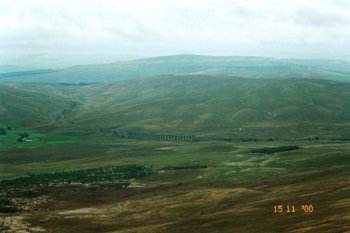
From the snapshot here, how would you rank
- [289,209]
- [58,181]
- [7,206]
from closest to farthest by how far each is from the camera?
[289,209] < [7,206] < [58,181]

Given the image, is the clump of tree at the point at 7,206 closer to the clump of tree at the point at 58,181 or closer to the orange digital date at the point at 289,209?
the clump of tree at the point at 58,181

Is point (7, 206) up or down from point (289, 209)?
down

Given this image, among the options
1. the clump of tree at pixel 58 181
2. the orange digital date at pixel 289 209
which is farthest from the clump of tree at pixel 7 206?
the orange digital date at pixel 289 209

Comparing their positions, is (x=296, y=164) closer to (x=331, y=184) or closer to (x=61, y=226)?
(x=331, y=184)

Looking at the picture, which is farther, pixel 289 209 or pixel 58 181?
pixel 58 181

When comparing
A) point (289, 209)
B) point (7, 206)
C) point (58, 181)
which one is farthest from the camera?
point (58, 181)

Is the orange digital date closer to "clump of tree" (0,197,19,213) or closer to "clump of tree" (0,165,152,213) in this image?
"clump of tree" (0,197,19,213)

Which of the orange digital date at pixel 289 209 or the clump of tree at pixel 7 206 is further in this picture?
the clump of tree at pixel 7 206

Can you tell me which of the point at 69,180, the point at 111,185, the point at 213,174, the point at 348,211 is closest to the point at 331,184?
the point at 348,211

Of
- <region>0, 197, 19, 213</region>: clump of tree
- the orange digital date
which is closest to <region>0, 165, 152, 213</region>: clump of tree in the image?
<region>0, 197, 19, 213</region>: clump of tree

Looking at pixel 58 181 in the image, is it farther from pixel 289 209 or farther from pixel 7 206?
pixel 289 209

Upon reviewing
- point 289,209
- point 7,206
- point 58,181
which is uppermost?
point 289,209

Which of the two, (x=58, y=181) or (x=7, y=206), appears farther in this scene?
(x=58, y=181)

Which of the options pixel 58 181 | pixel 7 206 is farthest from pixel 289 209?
pixel 58 181
